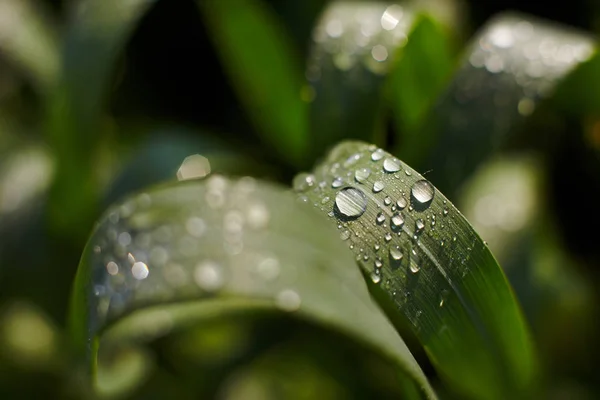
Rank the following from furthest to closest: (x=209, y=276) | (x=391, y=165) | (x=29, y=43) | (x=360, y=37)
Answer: (x=29, y=43) < (x=360, y=37) < (x=391, y=165) < (x=209, y=276)

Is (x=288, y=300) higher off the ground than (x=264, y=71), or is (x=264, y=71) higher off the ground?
(x=264, y=71)

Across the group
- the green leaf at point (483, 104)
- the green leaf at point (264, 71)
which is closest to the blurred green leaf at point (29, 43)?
the green leaf at point (264, 71)

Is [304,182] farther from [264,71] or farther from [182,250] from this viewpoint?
[264,71]

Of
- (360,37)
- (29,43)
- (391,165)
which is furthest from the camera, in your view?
(29,43)

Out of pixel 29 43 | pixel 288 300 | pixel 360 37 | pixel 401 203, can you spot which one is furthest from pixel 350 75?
pixel 29 43

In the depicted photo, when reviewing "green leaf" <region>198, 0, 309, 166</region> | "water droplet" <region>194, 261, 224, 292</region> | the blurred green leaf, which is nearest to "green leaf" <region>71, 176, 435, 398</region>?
"water droplet" <region>194, 261, 224, 292</region>

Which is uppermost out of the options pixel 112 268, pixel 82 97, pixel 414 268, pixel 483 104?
pixel 483 104

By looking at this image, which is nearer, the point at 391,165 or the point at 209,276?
the point at 209,276
